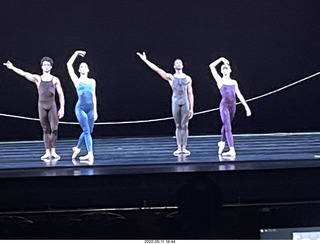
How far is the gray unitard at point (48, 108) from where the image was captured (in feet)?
4.28

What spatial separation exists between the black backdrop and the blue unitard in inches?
19.5

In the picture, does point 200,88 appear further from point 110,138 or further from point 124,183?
point 124,183

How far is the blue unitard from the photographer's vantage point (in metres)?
1.31

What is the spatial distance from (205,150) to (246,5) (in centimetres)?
57

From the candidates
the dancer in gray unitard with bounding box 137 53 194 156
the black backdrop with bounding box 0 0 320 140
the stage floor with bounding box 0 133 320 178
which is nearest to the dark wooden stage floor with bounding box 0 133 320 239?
the stage floor with bounding box 0 133 320 178

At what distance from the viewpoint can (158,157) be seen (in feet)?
4.50

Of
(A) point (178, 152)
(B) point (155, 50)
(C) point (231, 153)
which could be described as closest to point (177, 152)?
(A) point (178, 152)

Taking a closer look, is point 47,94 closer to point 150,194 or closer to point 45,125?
point 45,125

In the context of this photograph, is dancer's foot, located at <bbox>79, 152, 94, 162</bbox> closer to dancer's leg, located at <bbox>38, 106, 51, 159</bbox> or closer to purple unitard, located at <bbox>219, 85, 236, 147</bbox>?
dancer's leg, located at <bbox>38, 106, 51, 159</bbox>

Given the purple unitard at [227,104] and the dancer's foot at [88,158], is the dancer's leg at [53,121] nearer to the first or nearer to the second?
the dancer's foot at [88,158]

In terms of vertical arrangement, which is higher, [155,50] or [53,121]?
[155,50]

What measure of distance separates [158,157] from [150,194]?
0.44 feet

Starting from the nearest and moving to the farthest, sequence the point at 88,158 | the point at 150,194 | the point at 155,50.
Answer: the point at 150,194
the point at 88,158
the point at 155,50

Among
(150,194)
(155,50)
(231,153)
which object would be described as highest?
(155,50)
